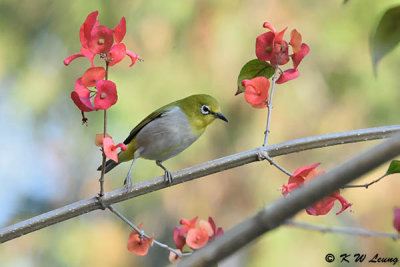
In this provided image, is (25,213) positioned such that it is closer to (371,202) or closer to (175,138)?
(371,202)

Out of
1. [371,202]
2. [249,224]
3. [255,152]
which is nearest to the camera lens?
[249,224]

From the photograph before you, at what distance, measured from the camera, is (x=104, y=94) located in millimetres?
1428

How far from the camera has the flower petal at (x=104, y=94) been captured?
142 centimetres

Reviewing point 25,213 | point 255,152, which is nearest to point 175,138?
point 255,152

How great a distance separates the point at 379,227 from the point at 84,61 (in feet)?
14.6

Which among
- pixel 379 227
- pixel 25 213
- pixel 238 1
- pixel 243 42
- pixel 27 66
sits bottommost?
pixel 25 213

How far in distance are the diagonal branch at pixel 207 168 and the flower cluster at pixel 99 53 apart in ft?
0.98

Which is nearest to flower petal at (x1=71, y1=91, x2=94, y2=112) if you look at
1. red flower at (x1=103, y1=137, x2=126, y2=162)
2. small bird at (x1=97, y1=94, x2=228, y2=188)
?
red flower at (x1=103, y1=137, x2=126, y2=162)

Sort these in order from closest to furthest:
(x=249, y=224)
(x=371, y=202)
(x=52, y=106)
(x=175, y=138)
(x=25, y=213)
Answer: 1. (x=249, y=224)
2. (x=175, y=138)
3. (x=371, y=202)
4. (x=52, y=106)
5. (x=25, y=213)

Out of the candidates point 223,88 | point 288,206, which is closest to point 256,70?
point 288,206

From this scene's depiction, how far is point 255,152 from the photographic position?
5.14 feet

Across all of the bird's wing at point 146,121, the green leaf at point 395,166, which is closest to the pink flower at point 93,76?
the green leaf at point 395,166

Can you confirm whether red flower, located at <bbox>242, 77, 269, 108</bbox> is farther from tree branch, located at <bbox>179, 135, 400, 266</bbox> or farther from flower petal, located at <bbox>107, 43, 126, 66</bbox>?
tree branch, located at <bbox>179, 135, 400, 266</bbox>

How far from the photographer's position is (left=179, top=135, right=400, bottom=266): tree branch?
589 mm
